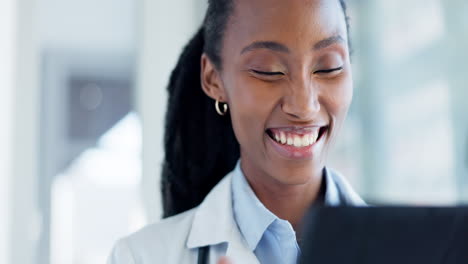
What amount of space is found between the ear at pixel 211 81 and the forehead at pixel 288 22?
0.27ft

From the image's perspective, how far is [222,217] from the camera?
1043 millimetres

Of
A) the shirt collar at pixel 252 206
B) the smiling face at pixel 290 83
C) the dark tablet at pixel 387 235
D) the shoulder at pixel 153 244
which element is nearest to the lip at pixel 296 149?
the smiling face at pixel 290 83

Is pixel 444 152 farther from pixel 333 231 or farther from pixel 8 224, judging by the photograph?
pixel 333 231

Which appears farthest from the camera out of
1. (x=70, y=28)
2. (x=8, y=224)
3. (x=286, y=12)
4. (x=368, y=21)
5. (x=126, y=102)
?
(x=126, y=102)

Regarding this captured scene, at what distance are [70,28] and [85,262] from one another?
4.80ft

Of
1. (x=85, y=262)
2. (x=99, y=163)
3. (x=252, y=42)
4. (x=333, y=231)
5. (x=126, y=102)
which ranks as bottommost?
(x=85, y=262)

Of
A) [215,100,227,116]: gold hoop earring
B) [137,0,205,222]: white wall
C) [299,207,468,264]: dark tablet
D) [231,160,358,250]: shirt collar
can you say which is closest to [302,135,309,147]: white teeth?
[231,160,358,250]: shirt collar

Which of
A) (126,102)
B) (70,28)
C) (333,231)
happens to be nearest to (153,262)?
(333,231)

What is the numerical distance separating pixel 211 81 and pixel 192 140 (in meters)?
0.19

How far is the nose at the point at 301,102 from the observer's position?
94 cm

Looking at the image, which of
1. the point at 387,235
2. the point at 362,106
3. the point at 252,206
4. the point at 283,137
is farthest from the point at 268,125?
the point at 362,106

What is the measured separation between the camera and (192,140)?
126cm

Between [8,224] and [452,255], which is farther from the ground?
[452,255]

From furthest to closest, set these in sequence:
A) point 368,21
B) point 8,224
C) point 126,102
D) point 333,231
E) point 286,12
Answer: point 126,102
point 368,21
point 8,224
point 286,12
point 333,231
